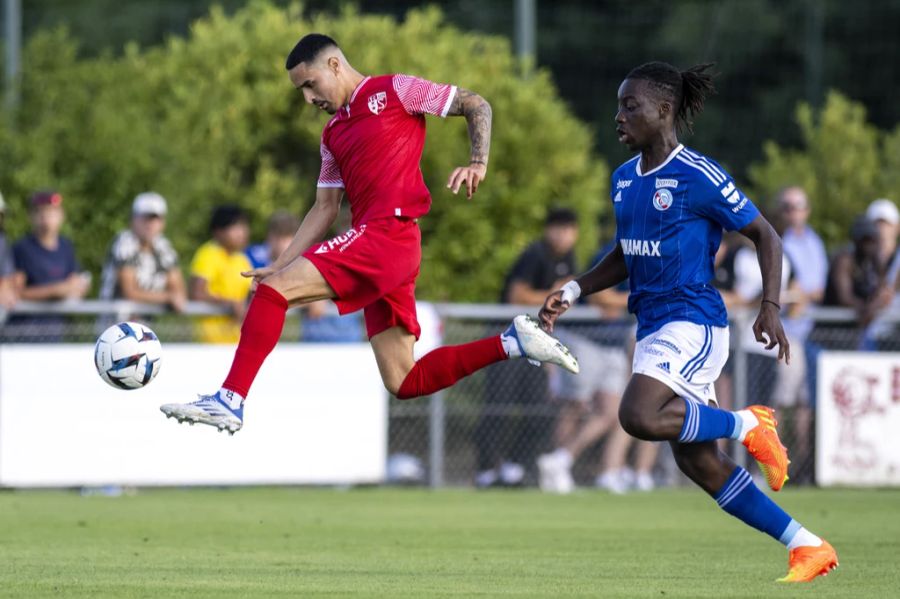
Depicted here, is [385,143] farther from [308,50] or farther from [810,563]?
[810,563]

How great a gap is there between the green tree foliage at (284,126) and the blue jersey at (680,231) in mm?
10288

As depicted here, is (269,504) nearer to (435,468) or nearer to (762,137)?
(435,468)

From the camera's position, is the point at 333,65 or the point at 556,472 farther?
the point at 556,472

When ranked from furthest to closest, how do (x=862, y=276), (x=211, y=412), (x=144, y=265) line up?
(x=862, y=276) < (x=144, y=265) < (x=211, y=412)

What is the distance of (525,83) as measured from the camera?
2102cm

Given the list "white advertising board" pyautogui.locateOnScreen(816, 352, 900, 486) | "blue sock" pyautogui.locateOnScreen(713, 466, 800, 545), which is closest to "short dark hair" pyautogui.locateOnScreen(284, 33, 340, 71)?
"blue sock" pyautogui.locateOnScreen(713, 466, 800, 545)

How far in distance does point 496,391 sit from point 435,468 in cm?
93

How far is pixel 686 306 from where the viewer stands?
7.98 m

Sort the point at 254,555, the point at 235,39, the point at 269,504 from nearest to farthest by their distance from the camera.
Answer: the point at 254,555 < the point at 269,504 < the point at 235,39

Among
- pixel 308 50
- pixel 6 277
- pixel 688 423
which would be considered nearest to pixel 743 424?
pixel 688 423

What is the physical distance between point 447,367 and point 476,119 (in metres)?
1.37

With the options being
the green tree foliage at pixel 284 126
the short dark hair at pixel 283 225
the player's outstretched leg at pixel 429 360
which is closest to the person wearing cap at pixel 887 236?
the green tree foliage at pixel 284 126

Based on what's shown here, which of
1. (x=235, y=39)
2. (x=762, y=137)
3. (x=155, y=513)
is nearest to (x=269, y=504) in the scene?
A: (x=155, y=513)

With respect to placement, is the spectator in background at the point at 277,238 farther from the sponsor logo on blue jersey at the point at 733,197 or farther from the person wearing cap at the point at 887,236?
the sponsor logo on blue jersey at the point at 733,197
